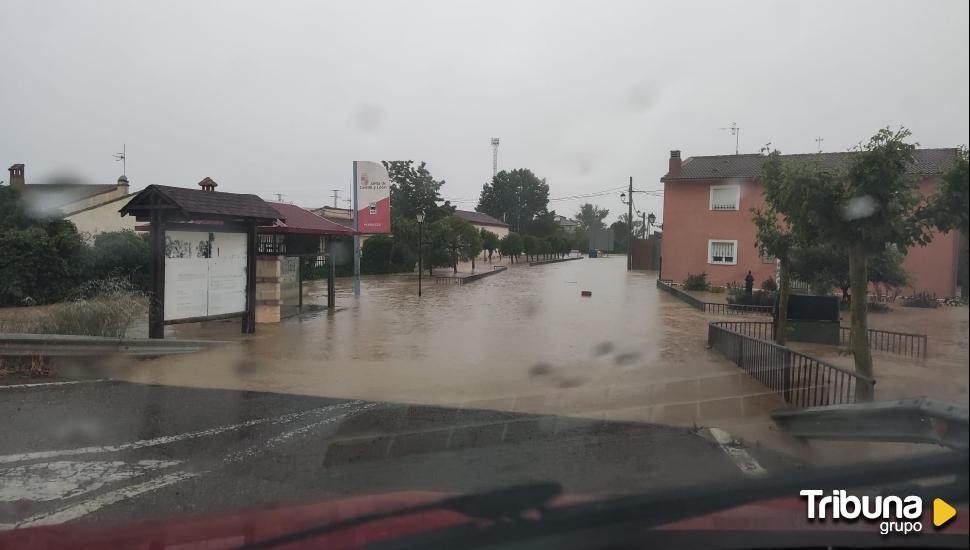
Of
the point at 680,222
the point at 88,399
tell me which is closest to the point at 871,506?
the point at 88,399

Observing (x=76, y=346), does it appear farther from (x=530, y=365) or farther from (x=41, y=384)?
(x=530, y=365)

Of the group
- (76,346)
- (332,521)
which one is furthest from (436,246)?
(332,521)

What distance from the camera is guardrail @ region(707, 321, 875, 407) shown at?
6.71 metres

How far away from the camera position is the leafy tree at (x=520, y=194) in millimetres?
69250

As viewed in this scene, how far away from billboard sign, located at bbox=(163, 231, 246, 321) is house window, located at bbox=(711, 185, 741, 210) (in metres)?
22.4

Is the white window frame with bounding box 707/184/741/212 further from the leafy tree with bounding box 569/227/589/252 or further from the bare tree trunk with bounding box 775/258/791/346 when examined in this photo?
the leafy tree with bounding box 569/227/589/252

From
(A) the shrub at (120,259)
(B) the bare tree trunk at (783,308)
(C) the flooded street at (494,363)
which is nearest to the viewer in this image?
(C) the flooded street at (494,363)

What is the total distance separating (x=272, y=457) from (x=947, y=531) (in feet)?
16.7

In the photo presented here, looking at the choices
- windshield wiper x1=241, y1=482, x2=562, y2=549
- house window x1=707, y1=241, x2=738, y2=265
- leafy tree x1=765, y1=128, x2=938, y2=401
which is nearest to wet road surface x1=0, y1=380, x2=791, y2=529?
windshield wiper x1=241, y1=482, x2=562, y2=549

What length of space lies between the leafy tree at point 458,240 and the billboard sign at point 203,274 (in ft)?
69.8

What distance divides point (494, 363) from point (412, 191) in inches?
1560

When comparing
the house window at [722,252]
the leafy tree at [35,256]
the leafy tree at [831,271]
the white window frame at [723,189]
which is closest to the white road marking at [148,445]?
the leafy tree at [831,271]

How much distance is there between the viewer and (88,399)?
8.02 metres

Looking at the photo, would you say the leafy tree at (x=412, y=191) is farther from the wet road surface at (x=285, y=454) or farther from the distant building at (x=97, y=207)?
the wet road surface at (x=285, y=454)
